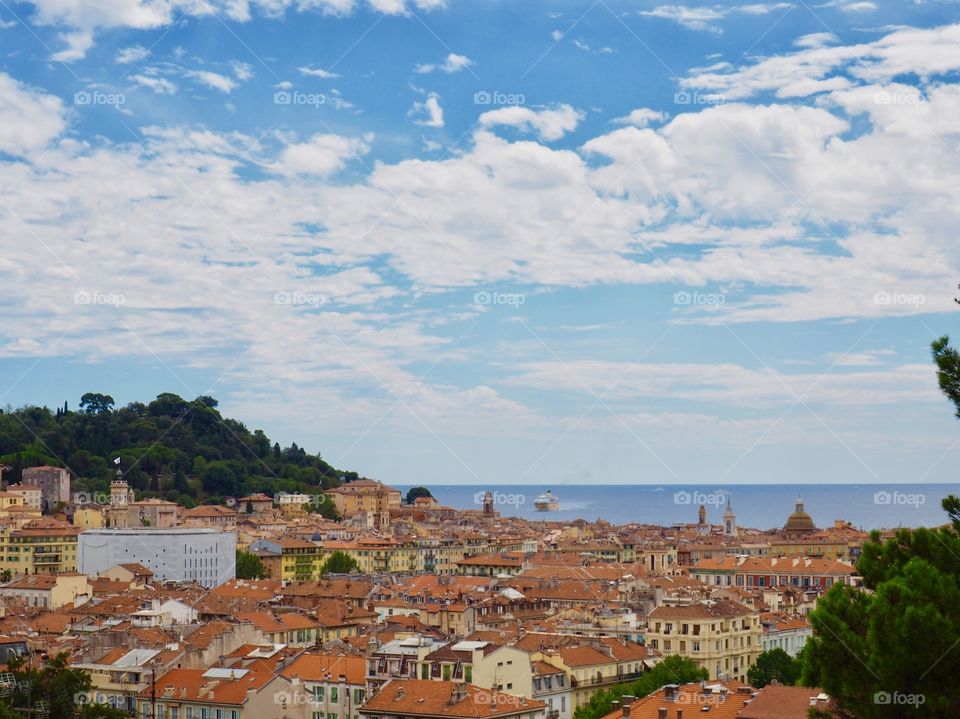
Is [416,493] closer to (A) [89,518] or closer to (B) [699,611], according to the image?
(A) [89,518]

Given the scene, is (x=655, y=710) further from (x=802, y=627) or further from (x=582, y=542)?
(x=582, y=542)

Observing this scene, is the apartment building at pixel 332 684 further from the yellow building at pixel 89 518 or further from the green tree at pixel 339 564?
the yellow building at pixel 89 518

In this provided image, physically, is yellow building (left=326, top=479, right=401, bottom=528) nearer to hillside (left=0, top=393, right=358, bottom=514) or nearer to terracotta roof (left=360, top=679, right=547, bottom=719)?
hillside (left=0, top=393, right=358, bottom=514)

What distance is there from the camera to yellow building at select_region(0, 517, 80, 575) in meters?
83.2

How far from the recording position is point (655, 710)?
28.6 m

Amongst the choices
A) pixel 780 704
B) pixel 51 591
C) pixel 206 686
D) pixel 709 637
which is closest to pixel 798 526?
pixel 51 591

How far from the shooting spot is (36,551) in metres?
83.8

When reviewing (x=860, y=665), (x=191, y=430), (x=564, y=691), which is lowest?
(x=564, y=691)

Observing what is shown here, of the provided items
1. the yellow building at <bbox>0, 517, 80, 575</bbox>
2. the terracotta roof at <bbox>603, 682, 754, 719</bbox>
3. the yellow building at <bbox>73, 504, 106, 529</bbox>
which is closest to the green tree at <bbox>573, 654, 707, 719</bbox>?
the terracotta roof at <bbox>603, 682, 754, 719</bbox>

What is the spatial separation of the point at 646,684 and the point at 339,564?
171 feet

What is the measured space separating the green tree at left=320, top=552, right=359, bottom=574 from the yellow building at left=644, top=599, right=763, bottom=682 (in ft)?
131

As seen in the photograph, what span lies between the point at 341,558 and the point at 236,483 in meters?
51.3

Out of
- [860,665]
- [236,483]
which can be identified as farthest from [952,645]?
[236,483]

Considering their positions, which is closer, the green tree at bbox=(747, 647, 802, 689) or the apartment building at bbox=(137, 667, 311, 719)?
the apartment building at bbox=(137, 667, 311, 719)
